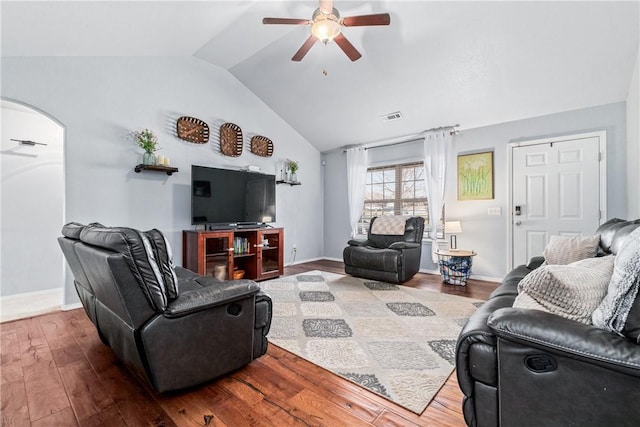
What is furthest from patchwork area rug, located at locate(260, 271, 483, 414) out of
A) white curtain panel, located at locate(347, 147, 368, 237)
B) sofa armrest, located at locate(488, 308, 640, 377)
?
white curtain panel, located at locate(347, 147, 368, 237)

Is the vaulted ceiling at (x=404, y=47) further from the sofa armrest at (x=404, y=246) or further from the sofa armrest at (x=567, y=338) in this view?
the sofa armrest at (x=567, y=338)

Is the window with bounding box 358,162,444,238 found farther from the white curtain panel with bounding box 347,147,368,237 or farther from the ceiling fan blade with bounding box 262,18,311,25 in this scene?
the ceiling fan blade with bounding box 262,18,311,25

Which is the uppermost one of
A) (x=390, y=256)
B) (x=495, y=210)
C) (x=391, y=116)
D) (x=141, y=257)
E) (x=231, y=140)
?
(x=391, y=116)

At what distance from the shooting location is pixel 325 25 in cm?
225

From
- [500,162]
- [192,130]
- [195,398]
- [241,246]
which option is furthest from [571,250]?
[192,130]

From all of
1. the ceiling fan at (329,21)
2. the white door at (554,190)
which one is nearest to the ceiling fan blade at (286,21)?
the ceiling fan at (329,21)

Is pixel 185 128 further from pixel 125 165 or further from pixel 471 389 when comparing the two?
pixel 471 389

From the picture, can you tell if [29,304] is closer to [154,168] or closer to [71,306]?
[71,306]

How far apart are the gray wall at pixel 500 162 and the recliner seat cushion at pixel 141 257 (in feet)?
14.0

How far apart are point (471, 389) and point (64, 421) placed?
6.22 feet

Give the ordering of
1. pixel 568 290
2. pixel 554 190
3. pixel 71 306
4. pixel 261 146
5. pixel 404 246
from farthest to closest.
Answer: pixel 261 146 < pixel 404 246 < pixel 554 190 < pixel 71 306 < pixel 568 290

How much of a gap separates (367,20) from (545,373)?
264 centimetres

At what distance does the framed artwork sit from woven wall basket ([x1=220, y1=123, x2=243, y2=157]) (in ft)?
11.9

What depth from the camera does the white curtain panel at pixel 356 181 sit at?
5.32m
